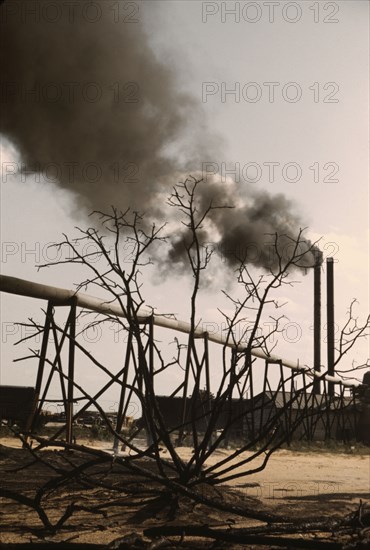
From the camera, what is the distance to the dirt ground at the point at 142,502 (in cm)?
425

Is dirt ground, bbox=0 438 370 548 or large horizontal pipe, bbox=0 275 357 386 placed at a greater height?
large horizontal pipe, bbox=0 275 357 386

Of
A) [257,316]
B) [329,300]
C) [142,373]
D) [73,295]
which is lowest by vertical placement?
[142,373]

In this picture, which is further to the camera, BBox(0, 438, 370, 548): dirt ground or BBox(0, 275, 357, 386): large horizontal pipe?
BBox(0, 275, 357, 386): large horizontal pipe

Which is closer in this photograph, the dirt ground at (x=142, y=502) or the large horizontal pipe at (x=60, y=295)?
the dirt ground at (x=142, y=502)

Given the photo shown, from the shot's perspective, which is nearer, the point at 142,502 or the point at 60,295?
the point at 142,502

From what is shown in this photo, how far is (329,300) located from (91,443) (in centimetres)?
1920

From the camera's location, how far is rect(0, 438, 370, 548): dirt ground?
4.25 metres

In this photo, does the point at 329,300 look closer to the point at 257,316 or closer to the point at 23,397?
the point at 23,397

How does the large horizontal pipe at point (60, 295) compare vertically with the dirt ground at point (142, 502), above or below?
above

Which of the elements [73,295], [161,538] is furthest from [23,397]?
[161,538]

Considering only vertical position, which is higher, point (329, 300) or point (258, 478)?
point (329, 300)

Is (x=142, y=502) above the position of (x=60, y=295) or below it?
below

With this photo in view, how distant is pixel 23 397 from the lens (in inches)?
714

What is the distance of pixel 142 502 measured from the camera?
15.5ft
